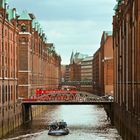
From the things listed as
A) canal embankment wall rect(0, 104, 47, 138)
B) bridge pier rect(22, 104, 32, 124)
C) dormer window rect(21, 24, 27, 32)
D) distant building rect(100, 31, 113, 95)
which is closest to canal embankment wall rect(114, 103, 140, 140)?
canal embankment wall rect(0, 104, 47, 138)

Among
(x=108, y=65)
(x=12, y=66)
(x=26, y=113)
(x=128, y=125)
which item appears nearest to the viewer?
(x=128, y=125)

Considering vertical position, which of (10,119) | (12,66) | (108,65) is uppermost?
(108,65)

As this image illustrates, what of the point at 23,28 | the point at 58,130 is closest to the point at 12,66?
the point at 58,130

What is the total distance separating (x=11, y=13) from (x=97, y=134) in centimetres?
2675

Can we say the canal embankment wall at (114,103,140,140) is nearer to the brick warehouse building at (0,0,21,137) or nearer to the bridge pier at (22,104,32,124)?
the brick warehouse building at (0,0,21,137)

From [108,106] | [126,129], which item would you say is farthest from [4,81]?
[108,106]

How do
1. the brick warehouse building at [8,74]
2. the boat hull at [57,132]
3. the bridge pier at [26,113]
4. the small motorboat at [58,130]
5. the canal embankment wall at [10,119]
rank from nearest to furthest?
the canal embankment wall at [10,119] < the boat hull at [57,132] < the small motorboat at [58,130] < the brick warehouse building at [8,74] < the bridge pier at [26,113]

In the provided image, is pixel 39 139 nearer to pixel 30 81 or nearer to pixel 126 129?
pixel 126 129

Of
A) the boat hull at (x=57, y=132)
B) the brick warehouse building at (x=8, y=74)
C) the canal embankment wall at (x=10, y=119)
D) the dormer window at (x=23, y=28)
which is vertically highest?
the dormer window at (x=23, y=28)

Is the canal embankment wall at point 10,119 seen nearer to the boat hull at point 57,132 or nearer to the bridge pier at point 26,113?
the bridge pier at point 26,113

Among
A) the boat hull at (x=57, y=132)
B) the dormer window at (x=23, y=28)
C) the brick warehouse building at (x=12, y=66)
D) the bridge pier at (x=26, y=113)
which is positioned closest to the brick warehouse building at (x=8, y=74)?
the brick warehouse building at (x=12, y=66)

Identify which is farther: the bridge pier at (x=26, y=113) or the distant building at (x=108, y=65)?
the distant building at (x=108, y=65)

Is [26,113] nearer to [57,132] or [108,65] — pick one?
[57,132]

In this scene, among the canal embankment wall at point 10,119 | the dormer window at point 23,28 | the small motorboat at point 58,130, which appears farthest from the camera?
the dormer window at point 23,28
